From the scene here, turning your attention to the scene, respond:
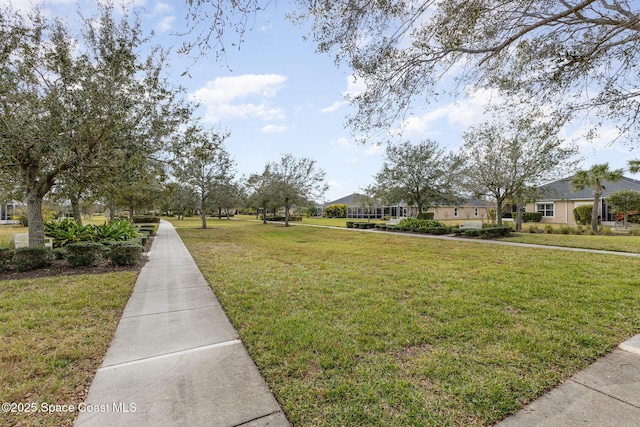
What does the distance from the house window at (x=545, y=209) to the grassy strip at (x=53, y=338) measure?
114ft

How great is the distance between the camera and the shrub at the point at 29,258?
691cm

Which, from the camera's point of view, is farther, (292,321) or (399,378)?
(292,321)

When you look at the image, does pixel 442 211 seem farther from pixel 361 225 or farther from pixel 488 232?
pixel 488 232

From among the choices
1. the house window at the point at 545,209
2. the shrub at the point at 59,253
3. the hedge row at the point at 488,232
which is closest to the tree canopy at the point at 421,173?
the hedge row at the point at 488,232

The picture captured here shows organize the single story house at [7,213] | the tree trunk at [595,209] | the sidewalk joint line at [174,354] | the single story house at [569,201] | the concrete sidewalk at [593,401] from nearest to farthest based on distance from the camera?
the concrete sidewalk at [593,401], the sidewalk joint line at [174,354], the tree trunk at [595,209], the single story house at [569,201], the single story house at [7,213]

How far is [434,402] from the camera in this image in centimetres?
237

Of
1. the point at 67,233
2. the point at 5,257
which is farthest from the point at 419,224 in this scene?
the point at 5,257

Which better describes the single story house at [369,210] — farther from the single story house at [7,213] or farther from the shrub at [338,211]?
the single story house at [7,213]

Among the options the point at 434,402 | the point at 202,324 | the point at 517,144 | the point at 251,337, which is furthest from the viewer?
the point at 517,144

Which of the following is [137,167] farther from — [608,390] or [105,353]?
[608,390]

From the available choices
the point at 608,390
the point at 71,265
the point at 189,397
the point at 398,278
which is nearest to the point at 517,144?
the point at 398,278

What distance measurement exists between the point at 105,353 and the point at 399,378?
10.6 feet

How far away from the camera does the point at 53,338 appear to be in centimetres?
353

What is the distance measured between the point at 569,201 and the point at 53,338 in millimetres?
34298
